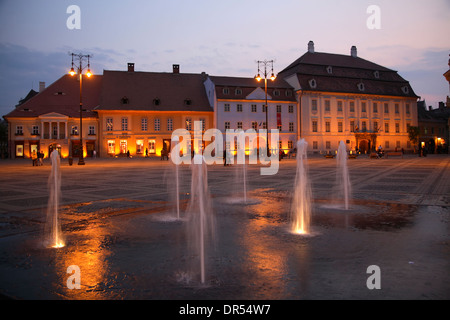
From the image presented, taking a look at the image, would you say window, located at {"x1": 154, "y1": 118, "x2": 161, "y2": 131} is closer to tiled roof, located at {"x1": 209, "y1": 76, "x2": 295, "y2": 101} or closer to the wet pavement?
tiled roof, located at {"x1": 209, "y1": 76, "x2": 295, "y2": 101}

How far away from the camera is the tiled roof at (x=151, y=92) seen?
57.9 metres

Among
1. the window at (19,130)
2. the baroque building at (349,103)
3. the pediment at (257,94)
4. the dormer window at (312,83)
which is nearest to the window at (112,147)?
the window at (19,130)

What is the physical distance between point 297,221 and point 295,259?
2.92 metres

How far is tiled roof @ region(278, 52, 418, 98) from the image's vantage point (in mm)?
62062

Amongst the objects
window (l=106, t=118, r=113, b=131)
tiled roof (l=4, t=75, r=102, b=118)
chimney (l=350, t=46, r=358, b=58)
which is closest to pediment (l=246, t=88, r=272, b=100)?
window (l=106, t=118, r=113, b=131)

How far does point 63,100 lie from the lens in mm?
58656

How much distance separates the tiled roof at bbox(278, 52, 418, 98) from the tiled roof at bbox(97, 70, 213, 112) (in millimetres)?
18161

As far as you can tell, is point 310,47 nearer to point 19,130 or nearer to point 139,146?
point 139,146

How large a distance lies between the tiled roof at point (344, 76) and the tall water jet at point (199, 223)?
180 ft

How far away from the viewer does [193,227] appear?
8.41 meters

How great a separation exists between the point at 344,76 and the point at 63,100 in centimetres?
5083

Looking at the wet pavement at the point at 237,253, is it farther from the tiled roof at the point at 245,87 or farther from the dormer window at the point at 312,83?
the dormer window at the point at 312,83
